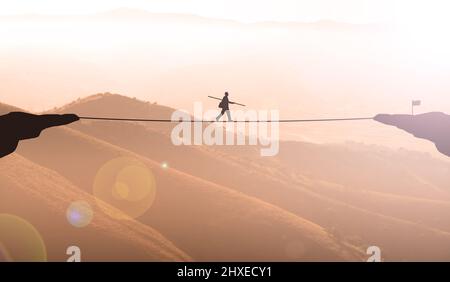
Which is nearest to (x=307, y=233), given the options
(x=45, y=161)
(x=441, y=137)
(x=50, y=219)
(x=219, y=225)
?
(x=219, y=225)

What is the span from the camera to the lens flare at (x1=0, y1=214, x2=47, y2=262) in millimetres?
52031

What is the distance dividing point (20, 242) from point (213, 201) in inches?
1106

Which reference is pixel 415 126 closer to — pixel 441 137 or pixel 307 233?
pixel 441 137

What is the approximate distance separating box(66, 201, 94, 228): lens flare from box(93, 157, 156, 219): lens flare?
6627mm

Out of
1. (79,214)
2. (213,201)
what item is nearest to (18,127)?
(79,214)

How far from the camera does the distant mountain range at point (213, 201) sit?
6344cm

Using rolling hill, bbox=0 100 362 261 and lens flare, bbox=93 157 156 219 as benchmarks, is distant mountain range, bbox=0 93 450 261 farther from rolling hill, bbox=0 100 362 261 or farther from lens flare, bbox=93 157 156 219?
lens flare, bbox=93 157 156 219

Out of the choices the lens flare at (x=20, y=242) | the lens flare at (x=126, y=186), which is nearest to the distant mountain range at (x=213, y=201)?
the lens flare at (x=126, y=186)

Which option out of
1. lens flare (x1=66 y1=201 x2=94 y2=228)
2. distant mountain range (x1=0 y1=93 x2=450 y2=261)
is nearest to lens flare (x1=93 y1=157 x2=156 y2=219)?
distant mountain range (x1=0 y1=93 x2=450 y2=261)

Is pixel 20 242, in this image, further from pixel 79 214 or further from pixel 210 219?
pixel 210 219

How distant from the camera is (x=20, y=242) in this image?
55250mm

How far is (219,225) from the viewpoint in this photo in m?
70.9

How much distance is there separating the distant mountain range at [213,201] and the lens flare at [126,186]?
4.11ft

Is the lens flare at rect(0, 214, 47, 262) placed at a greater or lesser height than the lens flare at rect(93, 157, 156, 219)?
lesser
